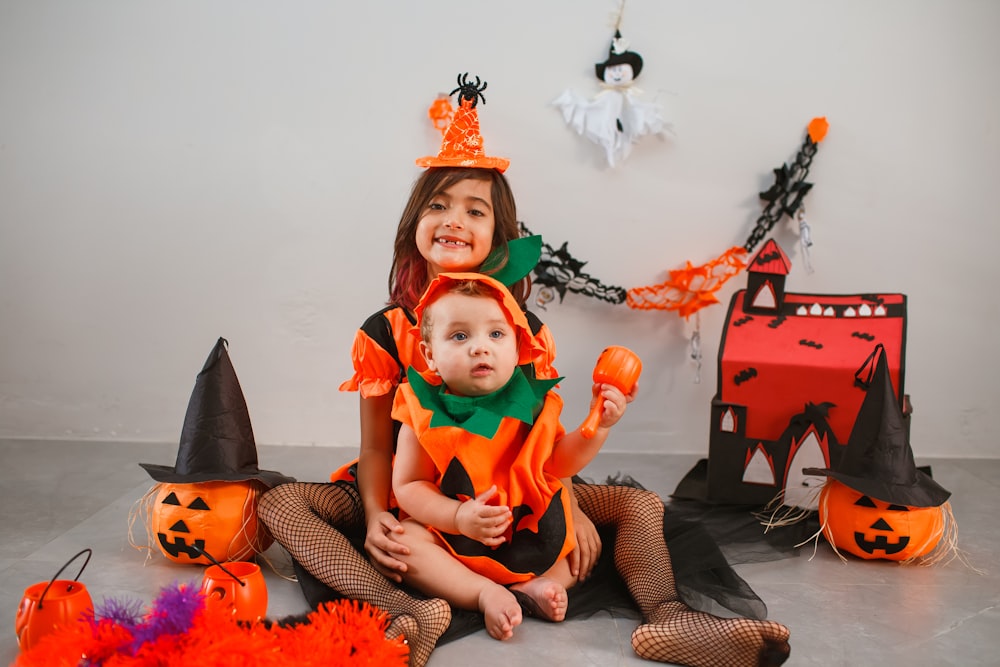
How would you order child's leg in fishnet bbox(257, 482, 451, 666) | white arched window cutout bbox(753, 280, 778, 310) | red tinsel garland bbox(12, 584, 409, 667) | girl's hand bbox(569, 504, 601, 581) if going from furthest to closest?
1. white arched window cutout bbox(753, 280, 778, 310)
2. girl's hand bbox(569, 504, 601, 581)
3. child's leg in fishnet bbox(257, 482, 451, 666)
4. red tinsel garland bbox(12, 584, 409, 667)

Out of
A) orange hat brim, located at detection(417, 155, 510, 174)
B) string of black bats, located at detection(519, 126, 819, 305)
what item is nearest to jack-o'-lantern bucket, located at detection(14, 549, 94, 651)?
orange hat brim, located at detection(417, 155, 510, 174)

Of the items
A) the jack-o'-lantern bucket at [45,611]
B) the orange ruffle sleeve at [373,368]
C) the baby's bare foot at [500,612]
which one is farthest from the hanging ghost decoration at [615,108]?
the jack-o'-lantern bucket at [45,611]

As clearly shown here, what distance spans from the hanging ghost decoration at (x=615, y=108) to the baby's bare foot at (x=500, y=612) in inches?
58.3

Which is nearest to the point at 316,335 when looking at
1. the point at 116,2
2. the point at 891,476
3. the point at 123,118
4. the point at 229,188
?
the point at 229,188

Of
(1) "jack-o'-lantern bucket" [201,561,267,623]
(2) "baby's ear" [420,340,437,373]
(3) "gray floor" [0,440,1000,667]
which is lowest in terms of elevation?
(3) "gray floor" [0,440,1000,667]

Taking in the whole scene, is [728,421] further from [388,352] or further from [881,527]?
[388,352]

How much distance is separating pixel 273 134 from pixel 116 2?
591 mm

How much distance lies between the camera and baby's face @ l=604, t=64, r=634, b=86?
2521mm

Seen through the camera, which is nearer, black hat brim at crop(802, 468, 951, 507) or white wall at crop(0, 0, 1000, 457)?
black hat brim at crop(802, 468, 951, 507)

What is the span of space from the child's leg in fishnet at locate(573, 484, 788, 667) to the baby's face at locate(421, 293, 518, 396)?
1.43ft

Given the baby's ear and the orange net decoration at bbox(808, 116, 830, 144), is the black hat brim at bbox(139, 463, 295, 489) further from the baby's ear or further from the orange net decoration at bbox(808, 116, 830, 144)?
the orange net decoration at bbox(808, 116, 830, 144)

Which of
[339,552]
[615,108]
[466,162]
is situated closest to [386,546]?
[339,552]

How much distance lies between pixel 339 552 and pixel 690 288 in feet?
4.68

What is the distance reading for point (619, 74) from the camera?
252 centimetres
